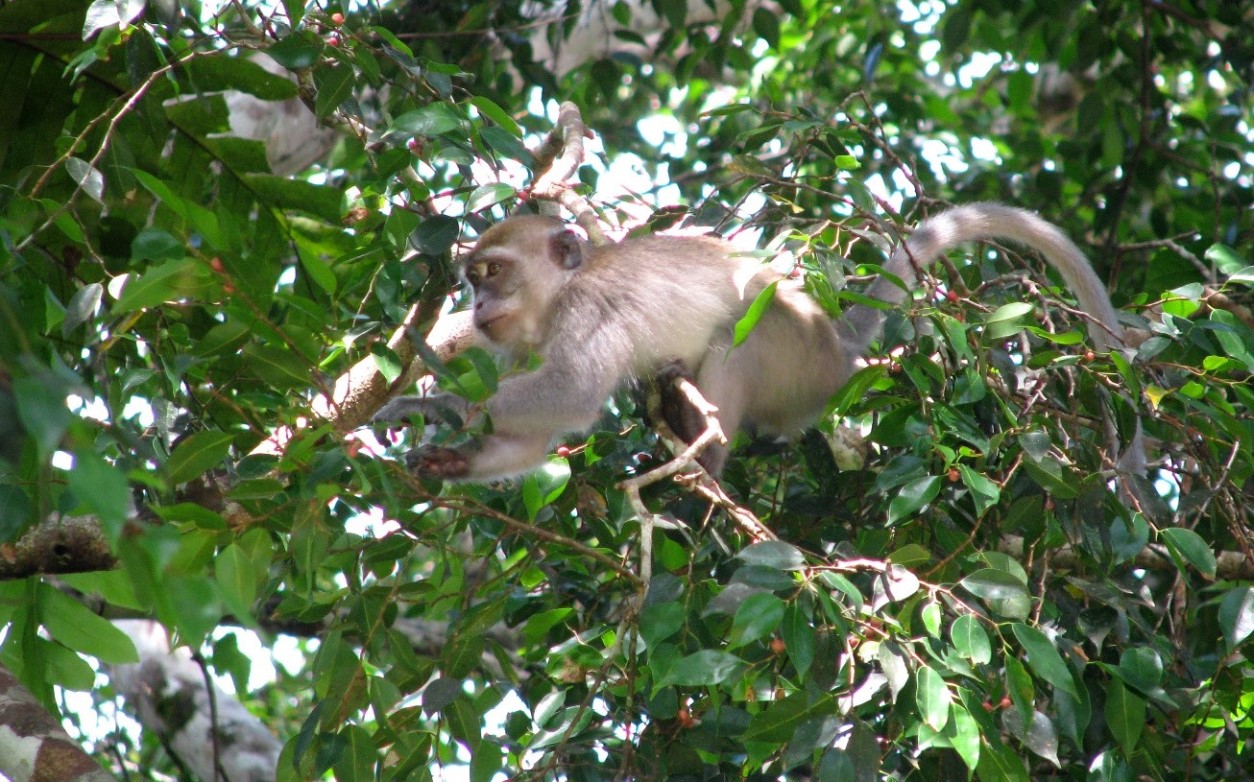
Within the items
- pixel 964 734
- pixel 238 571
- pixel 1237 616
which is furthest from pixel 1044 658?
pixel 238 571

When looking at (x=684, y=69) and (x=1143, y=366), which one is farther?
(x=684, y=69)

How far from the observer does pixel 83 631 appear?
3.22 meters

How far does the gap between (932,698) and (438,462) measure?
6.43 ft

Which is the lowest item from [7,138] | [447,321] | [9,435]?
[447,321]

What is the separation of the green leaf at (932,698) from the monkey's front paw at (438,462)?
1.82 m

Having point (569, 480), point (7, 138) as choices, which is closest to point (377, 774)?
point (569, 480)

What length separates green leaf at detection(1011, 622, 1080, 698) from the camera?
2.50 meters

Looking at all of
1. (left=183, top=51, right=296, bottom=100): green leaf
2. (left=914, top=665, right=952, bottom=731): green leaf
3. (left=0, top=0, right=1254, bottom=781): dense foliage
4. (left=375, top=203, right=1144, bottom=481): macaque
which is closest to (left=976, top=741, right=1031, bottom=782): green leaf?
(left=0, top=0, right=1254, bottom=781): dense foliage

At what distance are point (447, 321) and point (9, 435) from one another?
10.5 ft

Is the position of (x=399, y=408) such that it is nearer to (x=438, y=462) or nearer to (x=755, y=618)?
(x=438, y=462)

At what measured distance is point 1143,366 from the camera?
128 inches

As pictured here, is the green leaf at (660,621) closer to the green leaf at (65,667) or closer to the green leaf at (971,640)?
the green leaf at (971,640)

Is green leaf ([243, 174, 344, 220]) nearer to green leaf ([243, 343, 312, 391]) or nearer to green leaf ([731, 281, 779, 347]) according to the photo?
green leaf ([243, 343, 312, 391])

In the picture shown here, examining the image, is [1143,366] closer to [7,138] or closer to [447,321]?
[447,321]
